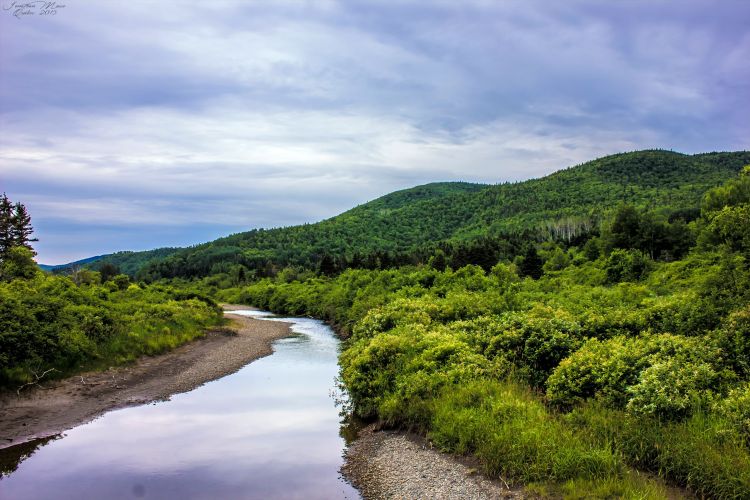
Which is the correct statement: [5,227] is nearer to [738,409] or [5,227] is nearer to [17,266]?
[17,266]

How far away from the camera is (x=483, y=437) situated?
555 inches

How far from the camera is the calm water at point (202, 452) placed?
46.1ft

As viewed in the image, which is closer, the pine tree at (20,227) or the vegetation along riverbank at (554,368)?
the vegetation along riverbank at (554,368)

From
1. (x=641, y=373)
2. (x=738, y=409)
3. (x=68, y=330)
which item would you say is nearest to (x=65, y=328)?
(x=68, y=330)

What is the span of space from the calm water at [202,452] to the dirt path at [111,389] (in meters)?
1.17

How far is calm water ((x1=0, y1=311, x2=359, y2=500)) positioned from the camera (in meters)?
14.1

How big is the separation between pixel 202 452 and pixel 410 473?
7.76 meters

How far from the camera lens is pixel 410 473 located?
553 inches

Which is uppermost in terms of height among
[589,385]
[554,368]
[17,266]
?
[17,266]

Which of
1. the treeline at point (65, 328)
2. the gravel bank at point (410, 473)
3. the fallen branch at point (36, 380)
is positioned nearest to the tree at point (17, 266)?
the treeline at point (65, 328)

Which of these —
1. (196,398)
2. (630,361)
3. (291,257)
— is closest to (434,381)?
(630,361)

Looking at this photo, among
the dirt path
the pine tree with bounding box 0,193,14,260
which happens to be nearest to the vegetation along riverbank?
the dirt path

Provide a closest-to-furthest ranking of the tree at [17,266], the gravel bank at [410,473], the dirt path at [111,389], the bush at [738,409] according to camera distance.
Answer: the bush at [738,409] < the gravel bank at [410,473] < the dirt path at [111,389] < the tree at [17,266]

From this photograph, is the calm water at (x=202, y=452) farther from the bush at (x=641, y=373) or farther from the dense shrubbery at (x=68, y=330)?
the bush at (x=641, y=373)
